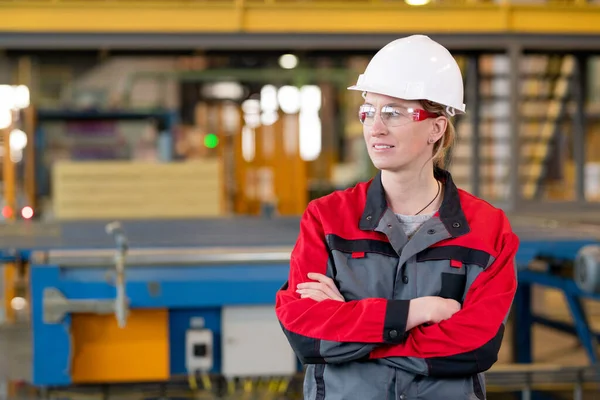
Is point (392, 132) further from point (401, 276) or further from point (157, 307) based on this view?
point (157, 307)

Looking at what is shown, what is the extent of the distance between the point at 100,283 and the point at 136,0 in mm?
2885

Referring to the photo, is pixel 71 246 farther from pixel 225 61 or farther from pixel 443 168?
pixel 225 61

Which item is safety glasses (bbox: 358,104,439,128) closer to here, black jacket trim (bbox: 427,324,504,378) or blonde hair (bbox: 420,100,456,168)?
blonde hair (bbox: 420,100,456,168)

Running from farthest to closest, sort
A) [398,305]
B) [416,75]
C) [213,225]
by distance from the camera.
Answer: [213,225], [416,75], [398,305]

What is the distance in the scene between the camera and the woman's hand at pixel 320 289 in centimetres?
182

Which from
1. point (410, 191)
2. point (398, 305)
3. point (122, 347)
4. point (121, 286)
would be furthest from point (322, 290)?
point (122, 347)

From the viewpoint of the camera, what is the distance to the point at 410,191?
1.90 meters

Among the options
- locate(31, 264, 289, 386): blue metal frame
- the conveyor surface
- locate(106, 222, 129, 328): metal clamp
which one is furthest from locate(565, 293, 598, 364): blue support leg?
locate(106, 222, 129, 328): metal clamp

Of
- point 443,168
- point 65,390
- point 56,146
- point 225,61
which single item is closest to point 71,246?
point 65,390

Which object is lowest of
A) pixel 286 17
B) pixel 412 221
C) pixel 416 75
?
pixel 412 221

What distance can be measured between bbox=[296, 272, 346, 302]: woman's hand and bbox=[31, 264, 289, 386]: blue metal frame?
7.41ft

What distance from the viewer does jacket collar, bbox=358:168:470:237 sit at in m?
1.81

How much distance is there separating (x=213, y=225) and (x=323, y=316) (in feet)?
14.2

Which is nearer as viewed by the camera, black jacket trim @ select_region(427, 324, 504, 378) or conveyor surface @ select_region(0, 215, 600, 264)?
black jacket trim @ select_region(427, 324, 504, 378)
